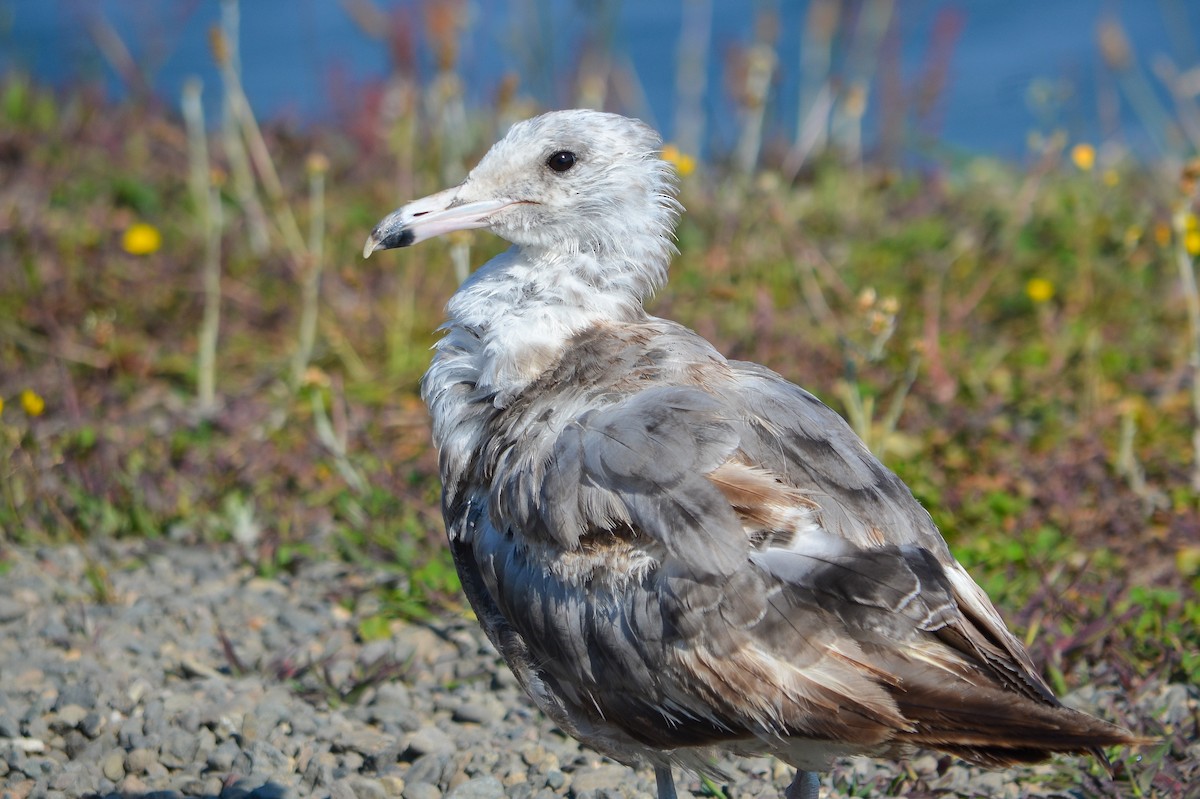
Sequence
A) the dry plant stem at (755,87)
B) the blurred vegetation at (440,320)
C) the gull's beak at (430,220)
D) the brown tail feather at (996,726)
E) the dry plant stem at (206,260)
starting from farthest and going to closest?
the dry plant stem at (755,87), the dry plant stem at (206,260), the blurred vegetation at (440,320), the gull's beak at (430,220), the brown tail feather at (996,726)

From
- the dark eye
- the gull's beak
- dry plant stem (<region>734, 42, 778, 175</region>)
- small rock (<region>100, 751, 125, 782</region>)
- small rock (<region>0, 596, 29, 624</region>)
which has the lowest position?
small rock (<region>100, 751, 125, 782</region>)

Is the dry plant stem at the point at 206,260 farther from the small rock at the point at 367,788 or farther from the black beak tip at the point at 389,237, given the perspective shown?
the small rock at the point at 367,788

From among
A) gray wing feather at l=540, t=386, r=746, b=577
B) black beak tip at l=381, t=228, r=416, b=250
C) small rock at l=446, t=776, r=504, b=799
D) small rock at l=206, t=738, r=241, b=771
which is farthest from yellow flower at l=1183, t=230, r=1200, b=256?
small rock at l=206, t=738, r=241, b=771

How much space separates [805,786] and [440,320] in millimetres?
3443

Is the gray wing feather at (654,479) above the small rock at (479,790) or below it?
above

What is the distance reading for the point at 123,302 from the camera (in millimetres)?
6301

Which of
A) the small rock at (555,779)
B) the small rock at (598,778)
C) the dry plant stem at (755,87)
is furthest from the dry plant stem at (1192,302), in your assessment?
the small rock at (555,779)

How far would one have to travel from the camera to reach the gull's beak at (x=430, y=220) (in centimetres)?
351

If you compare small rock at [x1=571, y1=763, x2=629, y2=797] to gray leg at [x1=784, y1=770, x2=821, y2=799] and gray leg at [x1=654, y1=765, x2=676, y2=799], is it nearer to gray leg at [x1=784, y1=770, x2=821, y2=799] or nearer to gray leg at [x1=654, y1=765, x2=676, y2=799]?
gray leg at [x1=654, y1=765, x2=676, y2=799]

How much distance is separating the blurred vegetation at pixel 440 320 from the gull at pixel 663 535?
87cm

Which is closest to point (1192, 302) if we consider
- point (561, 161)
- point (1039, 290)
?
point (1039, 290)

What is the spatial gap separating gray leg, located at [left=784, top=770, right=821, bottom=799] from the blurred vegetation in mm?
848

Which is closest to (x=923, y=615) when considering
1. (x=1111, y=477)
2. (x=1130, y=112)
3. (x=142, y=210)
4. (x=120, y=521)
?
(x=1111, y=477)

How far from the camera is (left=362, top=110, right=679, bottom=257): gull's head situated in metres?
3.59
